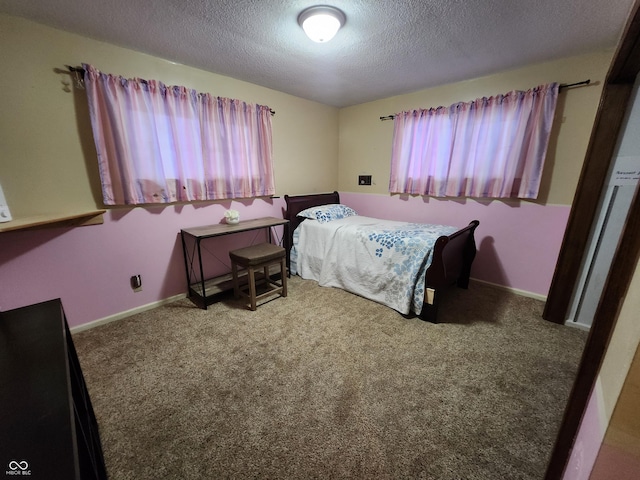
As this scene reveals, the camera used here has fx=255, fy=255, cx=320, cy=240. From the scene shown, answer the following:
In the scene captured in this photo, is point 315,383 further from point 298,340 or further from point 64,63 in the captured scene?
point 64,63

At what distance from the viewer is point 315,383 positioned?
5.28 ft

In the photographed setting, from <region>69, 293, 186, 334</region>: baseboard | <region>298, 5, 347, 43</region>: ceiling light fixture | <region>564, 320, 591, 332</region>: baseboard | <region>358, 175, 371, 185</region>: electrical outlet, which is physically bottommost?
<region>69, 293, 186, 334</region>: baseboard

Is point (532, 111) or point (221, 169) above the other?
A: point (532, 111)

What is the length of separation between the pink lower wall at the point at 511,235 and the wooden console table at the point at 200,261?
82.1 inches

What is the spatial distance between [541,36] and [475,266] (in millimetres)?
2157

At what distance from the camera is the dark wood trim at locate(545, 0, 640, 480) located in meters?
0.52

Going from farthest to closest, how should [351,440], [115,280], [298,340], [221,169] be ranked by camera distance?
[221,169], [115,280], [298,340], [351,440]

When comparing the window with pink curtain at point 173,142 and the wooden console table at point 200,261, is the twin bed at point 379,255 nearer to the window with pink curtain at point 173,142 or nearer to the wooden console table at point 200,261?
the wooden console table at point 200,261

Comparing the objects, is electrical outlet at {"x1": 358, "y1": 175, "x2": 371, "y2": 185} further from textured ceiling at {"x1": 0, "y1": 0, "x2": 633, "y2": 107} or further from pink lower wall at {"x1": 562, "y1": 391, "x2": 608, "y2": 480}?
pink lower wall at {"x1": 562, "y1": 391, "x2": 608, "y2": 480}

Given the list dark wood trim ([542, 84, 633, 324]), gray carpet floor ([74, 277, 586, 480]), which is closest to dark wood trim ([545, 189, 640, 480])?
gray carpet floor ([74, 277, 586, 480])

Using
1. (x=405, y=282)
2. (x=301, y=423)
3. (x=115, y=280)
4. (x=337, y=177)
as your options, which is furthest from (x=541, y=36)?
(x=115, y=280)

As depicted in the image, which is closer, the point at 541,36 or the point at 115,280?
the point at 541,36

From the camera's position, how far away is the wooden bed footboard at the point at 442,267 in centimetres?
212

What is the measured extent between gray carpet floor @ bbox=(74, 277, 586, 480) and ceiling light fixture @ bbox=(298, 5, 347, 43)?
7.15 ft
